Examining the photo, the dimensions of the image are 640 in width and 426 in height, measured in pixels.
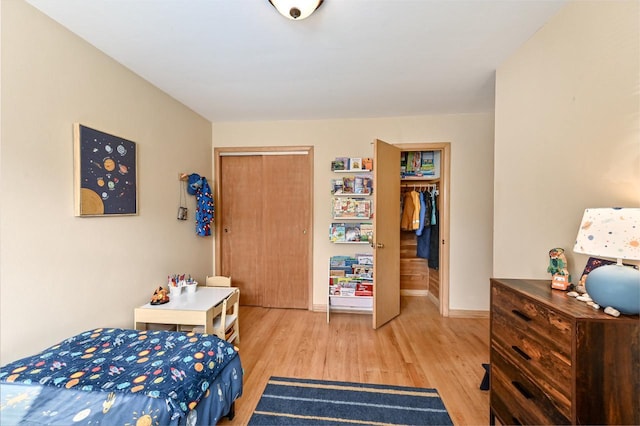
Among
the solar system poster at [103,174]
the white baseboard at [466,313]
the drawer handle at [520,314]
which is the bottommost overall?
the white baseboard at [466,313]

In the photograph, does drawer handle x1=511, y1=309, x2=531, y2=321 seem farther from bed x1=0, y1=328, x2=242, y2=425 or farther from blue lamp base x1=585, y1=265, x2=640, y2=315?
bed x1=0, y1=328, x2=242, y2=425

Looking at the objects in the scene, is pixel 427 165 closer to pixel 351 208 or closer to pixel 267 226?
pixel 351 208

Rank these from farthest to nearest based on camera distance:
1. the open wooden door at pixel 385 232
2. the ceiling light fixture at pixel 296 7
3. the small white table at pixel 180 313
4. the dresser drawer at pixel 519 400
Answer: the open wooden door at pixel 385 232 → the small white table at pixel 180 313 → the ceiling light fixture at pixel 296 7 → the dresser drawer at pixel 519 400

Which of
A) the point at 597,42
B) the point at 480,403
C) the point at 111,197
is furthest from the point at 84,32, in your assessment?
the point at 480,403

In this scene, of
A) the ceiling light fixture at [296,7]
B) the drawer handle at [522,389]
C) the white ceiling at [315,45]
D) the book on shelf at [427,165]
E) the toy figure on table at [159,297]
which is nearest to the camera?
the drawer handle at [522,389]

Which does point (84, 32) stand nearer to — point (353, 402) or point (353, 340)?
point (353, 402)

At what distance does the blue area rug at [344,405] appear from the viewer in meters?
1.50

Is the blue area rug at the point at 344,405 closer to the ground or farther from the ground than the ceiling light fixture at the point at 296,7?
closer to the ground

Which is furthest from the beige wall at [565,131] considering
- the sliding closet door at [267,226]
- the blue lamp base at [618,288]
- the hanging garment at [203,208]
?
the hanging garment at [203,208]

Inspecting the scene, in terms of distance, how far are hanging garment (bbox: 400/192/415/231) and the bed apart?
111 inches

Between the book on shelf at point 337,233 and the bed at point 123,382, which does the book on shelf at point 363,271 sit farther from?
the bed at point 123,382

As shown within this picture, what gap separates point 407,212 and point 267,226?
2.03 m

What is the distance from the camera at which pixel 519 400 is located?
3.84 ft

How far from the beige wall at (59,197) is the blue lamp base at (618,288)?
2.72m
